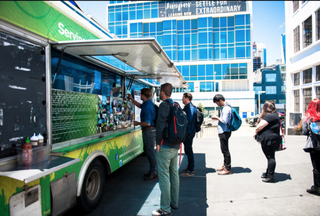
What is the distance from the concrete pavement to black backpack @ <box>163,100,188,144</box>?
1.25m

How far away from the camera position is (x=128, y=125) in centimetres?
580

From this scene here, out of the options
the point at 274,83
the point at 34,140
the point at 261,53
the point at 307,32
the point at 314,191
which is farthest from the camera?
the point at 261,53

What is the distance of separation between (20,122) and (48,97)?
540 millimetres

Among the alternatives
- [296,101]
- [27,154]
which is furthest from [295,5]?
[27,154]

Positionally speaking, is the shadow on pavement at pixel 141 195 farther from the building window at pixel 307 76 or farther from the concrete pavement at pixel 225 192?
the building window at pixel 307 76

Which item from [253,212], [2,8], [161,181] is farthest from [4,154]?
[253,212]

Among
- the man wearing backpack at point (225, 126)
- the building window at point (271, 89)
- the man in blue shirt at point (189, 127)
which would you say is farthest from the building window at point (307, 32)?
the building window at point (271, 89)

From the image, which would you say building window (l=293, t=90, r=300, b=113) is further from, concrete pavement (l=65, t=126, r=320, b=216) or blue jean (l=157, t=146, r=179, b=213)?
blue jean (l=157, t=146, r=179, b=213)

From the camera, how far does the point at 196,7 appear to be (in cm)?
3819

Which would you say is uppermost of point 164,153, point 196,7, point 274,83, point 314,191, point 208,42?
point 196,7

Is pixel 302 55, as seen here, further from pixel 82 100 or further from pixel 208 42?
pixel 208 42

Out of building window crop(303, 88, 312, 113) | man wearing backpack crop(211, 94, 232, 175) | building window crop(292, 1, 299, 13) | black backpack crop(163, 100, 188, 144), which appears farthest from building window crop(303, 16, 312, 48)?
black backpack crop(163, 100, 188, 144)

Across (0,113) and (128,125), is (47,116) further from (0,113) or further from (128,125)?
(128,125)

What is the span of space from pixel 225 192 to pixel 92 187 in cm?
252
